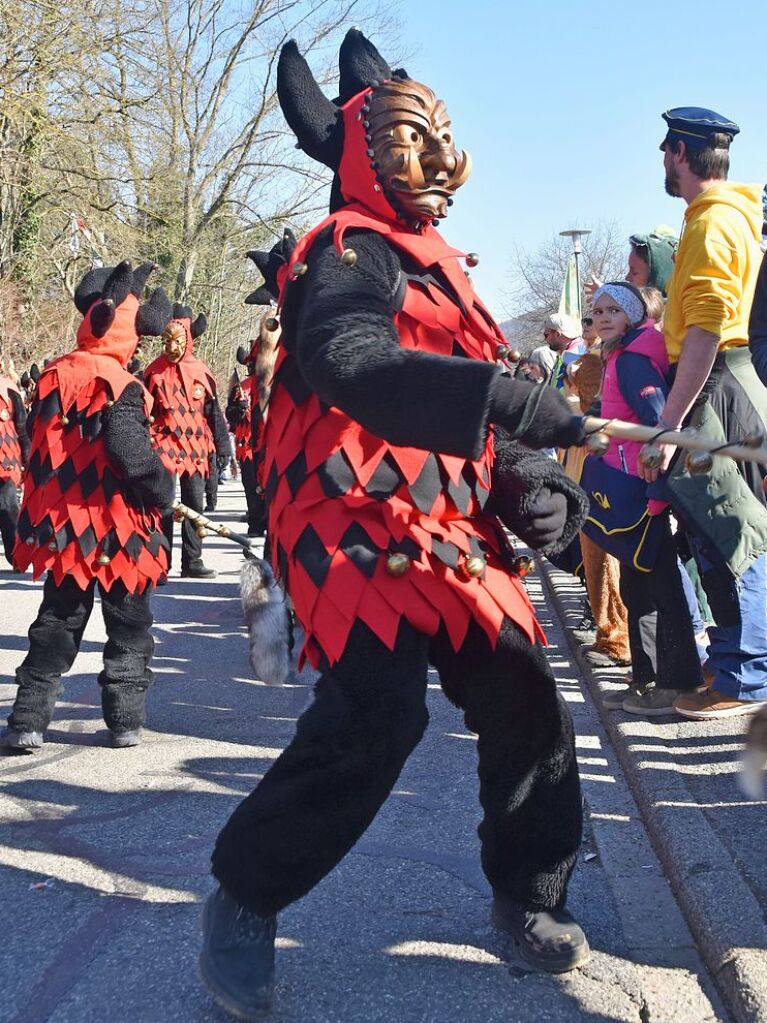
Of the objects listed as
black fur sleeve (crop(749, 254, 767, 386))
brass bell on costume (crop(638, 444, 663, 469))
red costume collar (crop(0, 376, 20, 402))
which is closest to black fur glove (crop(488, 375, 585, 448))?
brass bell on costume (crop(638, 444, 663, 469))

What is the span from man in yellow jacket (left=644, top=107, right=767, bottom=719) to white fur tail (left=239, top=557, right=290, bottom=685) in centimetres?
151

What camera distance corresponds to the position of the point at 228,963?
2477 mm

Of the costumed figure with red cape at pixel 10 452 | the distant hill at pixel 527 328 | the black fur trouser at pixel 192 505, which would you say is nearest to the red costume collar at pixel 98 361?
the costumed figure with red cape at pixel 10 452

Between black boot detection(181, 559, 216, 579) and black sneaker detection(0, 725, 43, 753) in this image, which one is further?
black boot detection(181, 559, 216, 579)

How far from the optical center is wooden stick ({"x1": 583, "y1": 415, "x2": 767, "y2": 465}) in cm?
202

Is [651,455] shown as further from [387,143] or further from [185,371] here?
[185,371]

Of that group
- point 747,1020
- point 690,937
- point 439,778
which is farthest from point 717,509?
point 747,1020

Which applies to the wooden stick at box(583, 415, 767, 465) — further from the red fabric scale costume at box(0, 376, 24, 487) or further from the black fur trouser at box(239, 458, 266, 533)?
the black fur trouser at box(239, 458, 266, 533)

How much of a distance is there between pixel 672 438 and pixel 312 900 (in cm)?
170

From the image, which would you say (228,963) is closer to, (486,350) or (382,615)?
(382,615)

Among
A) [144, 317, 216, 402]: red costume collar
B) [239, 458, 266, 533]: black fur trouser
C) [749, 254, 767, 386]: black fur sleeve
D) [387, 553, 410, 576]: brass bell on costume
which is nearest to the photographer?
[387, 553, 410, 576]: brass bell on costume

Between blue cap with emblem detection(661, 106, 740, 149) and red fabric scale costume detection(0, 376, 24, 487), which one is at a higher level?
blue cap with emblem detection(661, 106, 740, 149)

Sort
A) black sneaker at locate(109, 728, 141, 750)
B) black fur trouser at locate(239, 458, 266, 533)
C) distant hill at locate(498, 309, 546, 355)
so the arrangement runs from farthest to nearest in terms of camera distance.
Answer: distant hill at locate(498, 309, 546, 355)
black fur trouser at locate(239, 458, 266, 533)
black sneaker at locate(109, 728, 141, 750)

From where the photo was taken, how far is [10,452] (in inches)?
366
